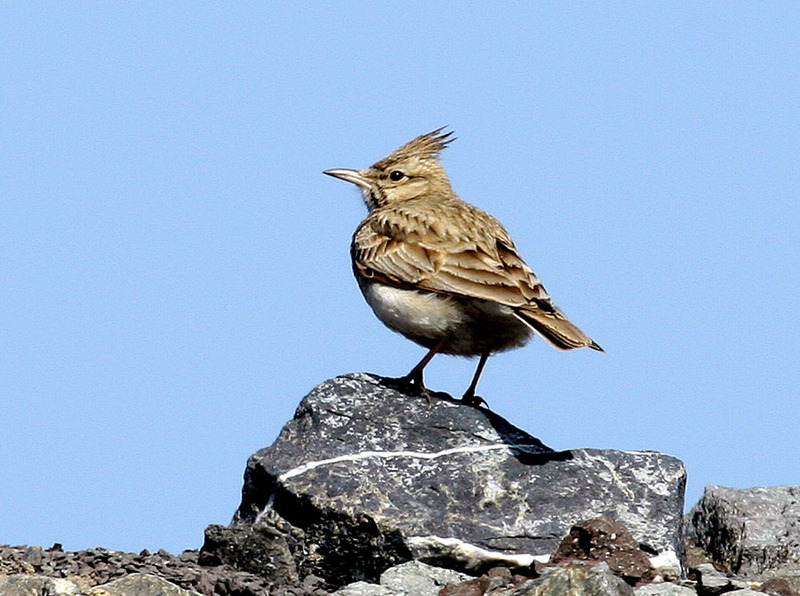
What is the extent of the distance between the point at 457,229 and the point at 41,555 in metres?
4.66

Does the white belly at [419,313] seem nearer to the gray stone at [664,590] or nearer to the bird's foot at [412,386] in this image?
the bird's foot at [412,386]

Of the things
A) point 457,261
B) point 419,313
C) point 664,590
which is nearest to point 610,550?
point 664,590

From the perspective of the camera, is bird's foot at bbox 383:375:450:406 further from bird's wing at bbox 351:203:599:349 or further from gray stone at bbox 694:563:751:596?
gray stone at bbox 694:563:751:596

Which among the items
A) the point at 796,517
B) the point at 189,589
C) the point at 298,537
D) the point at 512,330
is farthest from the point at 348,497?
the point at 796,517

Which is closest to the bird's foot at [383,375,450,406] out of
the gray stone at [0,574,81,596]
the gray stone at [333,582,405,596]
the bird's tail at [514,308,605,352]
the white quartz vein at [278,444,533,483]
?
the white quartz vein at [278,444,533,483]

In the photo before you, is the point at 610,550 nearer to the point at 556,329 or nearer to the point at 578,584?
the point at 578,584

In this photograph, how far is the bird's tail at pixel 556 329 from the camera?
463 inches

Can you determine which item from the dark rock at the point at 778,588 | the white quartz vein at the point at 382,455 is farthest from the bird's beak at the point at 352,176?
the dark rock at the point at 778,588

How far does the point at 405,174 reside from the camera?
1477 cm

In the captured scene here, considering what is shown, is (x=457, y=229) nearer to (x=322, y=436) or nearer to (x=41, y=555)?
(x=322, y=436)

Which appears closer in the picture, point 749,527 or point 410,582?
point 410,582

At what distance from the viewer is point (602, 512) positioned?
37.5ft

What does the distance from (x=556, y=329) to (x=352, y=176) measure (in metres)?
3.77

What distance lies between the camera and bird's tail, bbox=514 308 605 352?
11750mm
